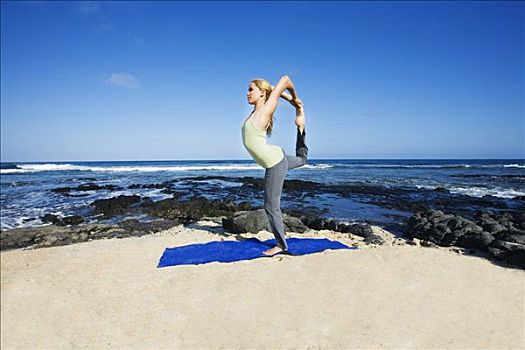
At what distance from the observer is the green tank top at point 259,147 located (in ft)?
14.2

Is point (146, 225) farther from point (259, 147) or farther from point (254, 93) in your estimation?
point (254, 93)

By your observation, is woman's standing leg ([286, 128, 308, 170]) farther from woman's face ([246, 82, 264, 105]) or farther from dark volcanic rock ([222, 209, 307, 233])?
dark volcanic rock ([222, 209, 307, 233])

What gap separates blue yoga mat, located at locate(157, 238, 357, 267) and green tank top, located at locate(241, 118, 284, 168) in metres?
1.35

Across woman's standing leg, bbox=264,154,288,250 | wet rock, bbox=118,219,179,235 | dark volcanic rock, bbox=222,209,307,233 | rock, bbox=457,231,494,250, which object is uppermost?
woman's standing leg, bbox=264,154,288,250

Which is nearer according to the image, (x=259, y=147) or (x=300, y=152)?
(x=259, y=147)

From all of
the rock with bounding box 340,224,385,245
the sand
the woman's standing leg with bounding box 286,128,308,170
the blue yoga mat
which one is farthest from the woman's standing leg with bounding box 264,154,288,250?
the rock with bounding box 340,224,385,245

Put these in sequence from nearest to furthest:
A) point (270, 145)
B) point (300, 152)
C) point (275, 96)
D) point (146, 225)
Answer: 1. point (275, 96)
2. point (270, 145)
3. point (300, 152)
4. point (146, 225)

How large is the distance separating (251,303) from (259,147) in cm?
216

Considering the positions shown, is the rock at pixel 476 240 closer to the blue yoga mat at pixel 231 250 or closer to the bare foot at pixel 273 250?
the blue yoga mat at pixel 231 250

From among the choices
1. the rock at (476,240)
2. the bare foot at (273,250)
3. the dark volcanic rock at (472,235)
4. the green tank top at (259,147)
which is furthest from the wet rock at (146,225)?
the rock at (476,240)

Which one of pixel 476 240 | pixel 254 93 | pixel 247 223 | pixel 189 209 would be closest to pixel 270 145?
pixel 254 93

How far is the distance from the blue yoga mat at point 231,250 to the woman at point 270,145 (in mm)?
297

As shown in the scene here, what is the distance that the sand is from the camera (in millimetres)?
1767

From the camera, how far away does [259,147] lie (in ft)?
14.5
